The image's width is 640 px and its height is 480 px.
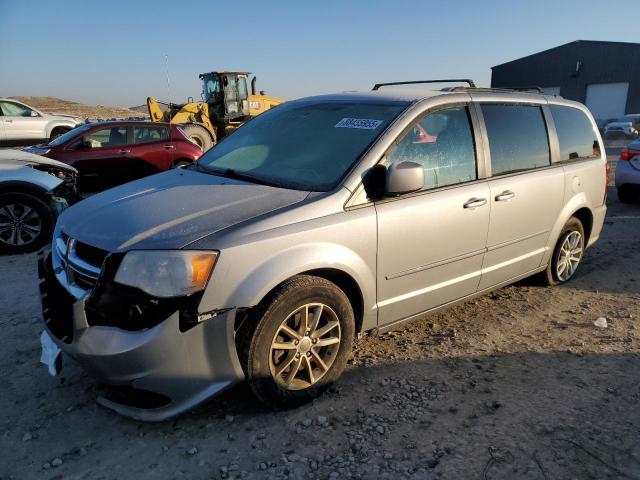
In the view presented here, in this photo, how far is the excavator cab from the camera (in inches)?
677

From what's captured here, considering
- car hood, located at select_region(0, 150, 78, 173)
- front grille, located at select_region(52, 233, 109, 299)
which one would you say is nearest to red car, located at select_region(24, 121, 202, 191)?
car hood, located at select_region(0, 150, 78, 173)

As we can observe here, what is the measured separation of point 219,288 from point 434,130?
1.84 meters

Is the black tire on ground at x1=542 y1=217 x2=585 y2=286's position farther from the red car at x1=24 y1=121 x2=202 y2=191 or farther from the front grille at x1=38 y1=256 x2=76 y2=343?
the red car at x1=24 y1=121 x2=202 y2=191

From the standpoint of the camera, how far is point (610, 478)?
2268mm

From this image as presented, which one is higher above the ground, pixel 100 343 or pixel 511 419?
pixel 100 343

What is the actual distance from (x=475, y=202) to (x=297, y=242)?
1478 mm

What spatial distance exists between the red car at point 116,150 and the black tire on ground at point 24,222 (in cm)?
309

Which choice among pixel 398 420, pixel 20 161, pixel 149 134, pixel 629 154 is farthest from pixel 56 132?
pixel 398 420

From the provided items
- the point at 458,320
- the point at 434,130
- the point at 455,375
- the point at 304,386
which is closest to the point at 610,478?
the point at 455,375

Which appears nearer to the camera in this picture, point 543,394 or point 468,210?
point 543,394

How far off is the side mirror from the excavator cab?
50.4ft

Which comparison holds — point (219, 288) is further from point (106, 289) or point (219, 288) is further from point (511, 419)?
point (511, 419)

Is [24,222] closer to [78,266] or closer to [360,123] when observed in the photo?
[78,266]

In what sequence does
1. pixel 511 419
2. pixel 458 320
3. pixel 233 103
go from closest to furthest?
pixel 511 419 → pixel 458 320 → pixel 233 103
